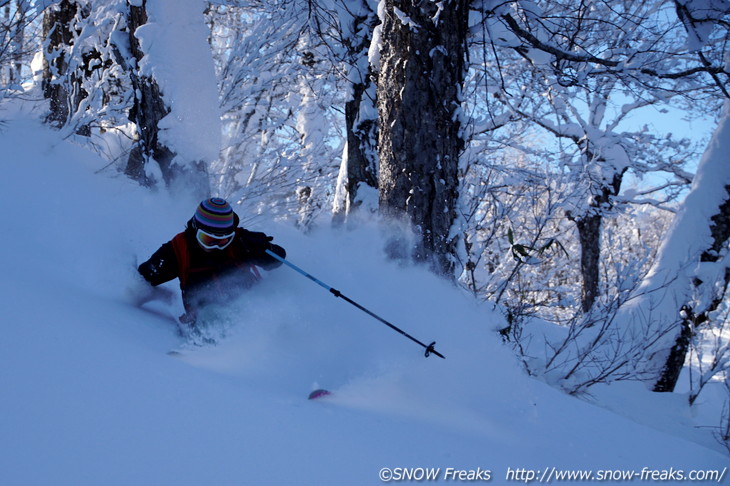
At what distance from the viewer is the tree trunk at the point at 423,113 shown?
3.67m

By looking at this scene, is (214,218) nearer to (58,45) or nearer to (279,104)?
(58,45)

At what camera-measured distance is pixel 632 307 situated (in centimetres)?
573

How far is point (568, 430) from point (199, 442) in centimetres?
217

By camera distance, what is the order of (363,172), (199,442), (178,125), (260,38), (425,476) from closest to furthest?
(199,442), (425,476), (363,172), (178,125), (260,38)

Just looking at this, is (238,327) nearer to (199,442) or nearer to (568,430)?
(199,442)

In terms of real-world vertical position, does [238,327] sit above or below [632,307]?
below

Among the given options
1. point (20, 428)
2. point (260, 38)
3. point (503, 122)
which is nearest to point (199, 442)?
point (20, 428)

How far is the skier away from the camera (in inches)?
152

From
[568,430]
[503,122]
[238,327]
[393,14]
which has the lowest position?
[238,327]

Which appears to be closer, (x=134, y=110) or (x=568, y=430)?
(x=568, y=430)

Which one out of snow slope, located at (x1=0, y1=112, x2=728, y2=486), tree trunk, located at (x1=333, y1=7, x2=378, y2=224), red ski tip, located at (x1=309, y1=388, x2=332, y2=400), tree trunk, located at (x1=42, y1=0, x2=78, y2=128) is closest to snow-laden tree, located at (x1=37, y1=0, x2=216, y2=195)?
snow slope, located at (x1=0, y1=112, x2=728, y2=486)

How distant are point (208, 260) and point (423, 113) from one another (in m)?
2.07

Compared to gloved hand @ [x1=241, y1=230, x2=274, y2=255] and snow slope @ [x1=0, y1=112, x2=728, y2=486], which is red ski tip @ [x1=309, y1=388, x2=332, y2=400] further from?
gloved hand @ [x1=241, y1=230, x2=274, y2=255]

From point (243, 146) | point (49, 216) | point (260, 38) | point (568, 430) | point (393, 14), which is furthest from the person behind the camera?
point (243, 146)
